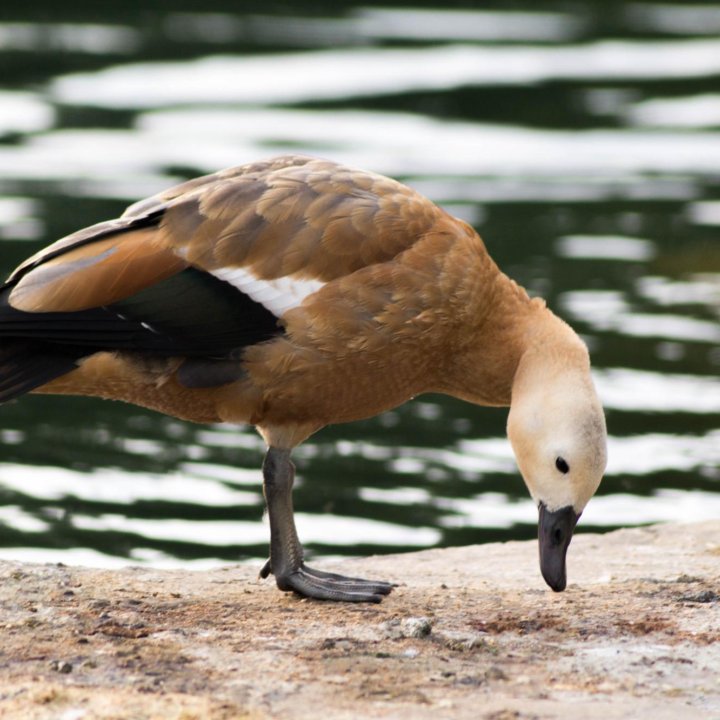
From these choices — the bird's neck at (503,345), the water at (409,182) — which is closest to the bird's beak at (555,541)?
the bird's neck at (503,345)

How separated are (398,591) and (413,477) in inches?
118

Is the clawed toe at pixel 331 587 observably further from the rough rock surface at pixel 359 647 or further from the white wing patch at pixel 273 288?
the white wing patch at pixel 273 288

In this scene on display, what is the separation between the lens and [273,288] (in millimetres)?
5887

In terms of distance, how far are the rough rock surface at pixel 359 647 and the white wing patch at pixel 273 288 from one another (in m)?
1.06

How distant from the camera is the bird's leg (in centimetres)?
607

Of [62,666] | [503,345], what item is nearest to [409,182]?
[503,345]

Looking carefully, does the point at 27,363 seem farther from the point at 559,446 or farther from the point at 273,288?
the point at 559,446

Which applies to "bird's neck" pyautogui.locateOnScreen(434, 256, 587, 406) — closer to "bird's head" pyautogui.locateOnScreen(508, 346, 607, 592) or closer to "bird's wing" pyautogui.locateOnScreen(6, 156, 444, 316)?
"bird's head" pyautogui.locateOnScreen(508, 346, 607, 592)

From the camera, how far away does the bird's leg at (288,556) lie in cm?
607

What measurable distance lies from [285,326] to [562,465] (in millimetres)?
1075

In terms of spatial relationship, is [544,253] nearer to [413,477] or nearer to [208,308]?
[413,477]

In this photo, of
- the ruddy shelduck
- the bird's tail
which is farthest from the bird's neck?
the bird's tail

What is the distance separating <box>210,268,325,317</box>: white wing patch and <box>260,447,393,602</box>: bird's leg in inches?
23.4

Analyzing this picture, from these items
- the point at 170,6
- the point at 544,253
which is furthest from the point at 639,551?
the point at 170,6
